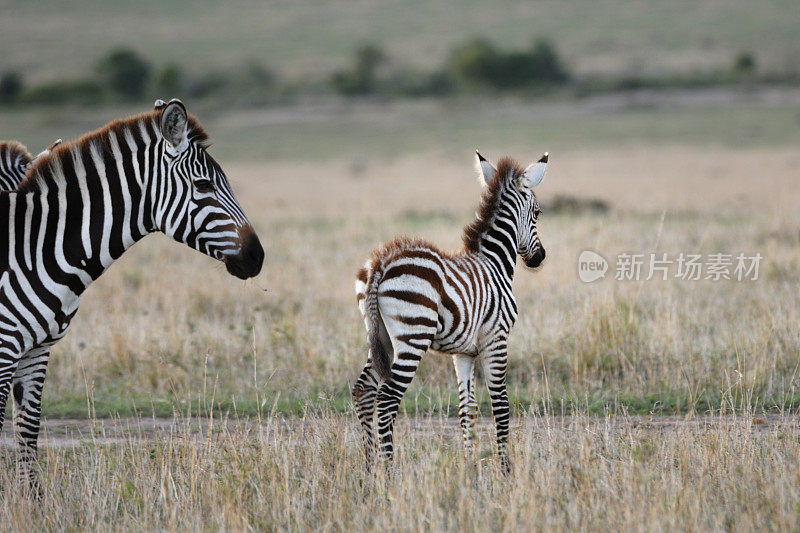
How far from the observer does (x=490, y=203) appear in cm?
664

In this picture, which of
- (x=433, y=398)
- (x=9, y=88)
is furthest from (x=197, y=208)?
(x=9, y=88)

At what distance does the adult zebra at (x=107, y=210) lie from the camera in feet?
18.7

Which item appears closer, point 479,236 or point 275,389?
point 479,236

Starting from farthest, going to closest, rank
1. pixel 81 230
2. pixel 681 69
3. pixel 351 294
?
pixel 681 69
pixel 351 294
pixel 81 230

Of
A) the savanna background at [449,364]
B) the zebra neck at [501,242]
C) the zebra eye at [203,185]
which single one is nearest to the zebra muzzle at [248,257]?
the zebra eye at [203,185]

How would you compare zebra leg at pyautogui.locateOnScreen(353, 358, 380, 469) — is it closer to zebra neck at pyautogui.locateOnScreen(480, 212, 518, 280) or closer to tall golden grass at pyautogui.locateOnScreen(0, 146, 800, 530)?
tall golden grass at pyautogui.locateOnScreen(0, 146, 800, 530)

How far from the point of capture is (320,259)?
15531mm

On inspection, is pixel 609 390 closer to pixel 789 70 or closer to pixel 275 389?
pixel 275 389

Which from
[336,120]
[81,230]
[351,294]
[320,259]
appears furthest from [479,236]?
[336,120]

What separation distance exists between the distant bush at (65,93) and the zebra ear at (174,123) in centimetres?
6852

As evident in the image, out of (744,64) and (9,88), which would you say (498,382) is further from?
(9,88)

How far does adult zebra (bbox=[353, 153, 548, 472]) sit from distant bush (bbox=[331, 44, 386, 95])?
68.1 meters

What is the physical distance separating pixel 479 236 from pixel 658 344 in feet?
10.4

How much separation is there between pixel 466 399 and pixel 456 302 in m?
0.78
